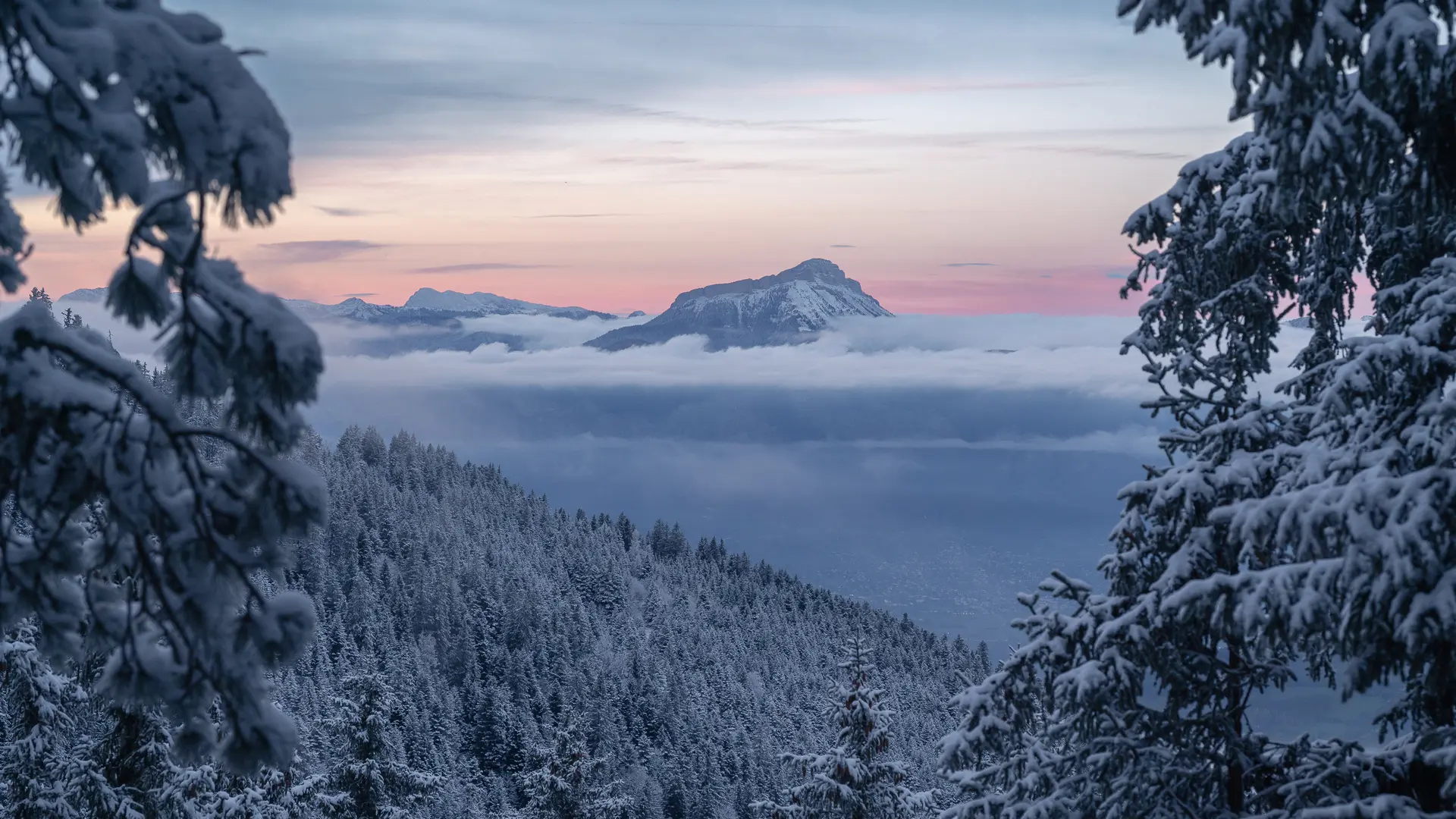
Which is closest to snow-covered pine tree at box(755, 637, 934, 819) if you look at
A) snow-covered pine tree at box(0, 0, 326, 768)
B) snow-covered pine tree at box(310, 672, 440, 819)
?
snow-covered pine tree at box(310, 672, 440, 819)

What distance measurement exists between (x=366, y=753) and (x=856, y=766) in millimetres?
10988

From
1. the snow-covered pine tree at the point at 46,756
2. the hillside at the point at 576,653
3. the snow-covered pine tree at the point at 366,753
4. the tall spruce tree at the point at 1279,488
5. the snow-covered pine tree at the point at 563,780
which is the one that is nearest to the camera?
the tall spruce tree at the point at 1279,488

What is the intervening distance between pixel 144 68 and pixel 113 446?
5.18ft

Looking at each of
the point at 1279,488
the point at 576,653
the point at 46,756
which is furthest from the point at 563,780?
the point at 576,653

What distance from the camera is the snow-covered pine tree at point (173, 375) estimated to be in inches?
166

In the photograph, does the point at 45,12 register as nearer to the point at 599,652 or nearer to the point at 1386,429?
the point at 1386,429

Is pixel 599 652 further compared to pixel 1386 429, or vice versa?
pixel 599 652

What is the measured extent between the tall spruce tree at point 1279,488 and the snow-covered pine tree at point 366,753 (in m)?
16.6

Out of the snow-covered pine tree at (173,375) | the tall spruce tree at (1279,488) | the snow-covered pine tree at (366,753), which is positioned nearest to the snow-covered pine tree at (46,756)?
the snow-covered pine tree at (366,753)

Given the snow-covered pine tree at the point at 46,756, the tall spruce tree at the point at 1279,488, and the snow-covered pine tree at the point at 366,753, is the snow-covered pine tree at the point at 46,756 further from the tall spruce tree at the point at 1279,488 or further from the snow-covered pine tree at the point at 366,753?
the tall spruce tree at the point at 1279,488

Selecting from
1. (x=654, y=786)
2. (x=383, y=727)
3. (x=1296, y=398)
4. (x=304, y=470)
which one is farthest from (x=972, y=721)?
(x=654, y=786)

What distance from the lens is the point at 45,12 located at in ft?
13.8

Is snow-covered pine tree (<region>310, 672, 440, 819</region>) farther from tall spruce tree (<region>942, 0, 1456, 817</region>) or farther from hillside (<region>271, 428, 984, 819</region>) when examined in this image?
hillside (<region>271, 428, 984, 819</region>)

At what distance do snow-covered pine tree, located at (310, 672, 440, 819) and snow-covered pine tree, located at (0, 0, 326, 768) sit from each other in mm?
19342
